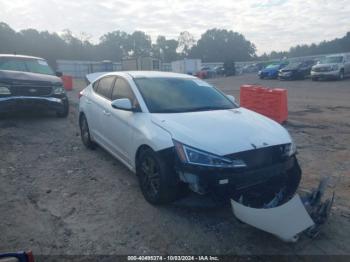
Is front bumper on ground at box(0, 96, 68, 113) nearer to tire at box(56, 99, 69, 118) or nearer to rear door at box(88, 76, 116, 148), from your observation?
tire at box(56, 99, 69, 118)

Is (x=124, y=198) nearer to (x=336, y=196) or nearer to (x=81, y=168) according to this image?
(x=81, y=168)

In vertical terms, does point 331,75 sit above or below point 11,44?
below

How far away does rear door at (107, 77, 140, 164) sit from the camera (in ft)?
15.1

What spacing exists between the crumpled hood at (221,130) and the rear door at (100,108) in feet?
4.98

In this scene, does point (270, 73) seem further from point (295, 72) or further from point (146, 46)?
point (146, 46)

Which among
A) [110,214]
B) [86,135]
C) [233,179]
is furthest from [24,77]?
[233,179]

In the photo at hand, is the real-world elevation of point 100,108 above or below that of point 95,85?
below

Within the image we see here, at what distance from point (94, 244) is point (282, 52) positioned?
11755 centimetres

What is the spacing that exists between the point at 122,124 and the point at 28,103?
499 cm

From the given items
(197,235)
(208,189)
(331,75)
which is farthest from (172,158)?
(331,75)

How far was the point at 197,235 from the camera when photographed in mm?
3557

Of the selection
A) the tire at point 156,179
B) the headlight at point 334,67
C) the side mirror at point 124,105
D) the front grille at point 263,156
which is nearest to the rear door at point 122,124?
the side mirror at point 124,105

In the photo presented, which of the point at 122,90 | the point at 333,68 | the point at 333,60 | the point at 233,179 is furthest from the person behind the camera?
the point at 333,60

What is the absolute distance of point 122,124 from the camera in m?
4.81
